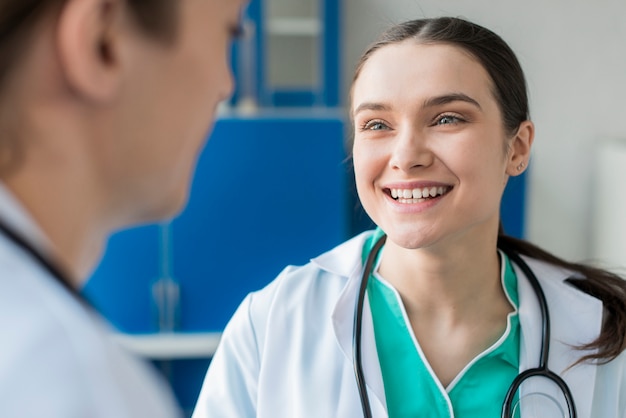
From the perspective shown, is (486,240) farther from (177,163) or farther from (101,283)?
(101,283)

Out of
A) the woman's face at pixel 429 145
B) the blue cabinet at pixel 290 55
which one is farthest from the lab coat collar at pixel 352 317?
the blue cabinet at pixel 290 55

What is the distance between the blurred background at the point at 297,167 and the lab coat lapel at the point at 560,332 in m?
1.25

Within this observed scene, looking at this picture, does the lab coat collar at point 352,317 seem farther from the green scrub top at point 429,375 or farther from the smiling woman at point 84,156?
the smiling woman at point 84,156

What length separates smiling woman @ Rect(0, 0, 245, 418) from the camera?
1.38 feet

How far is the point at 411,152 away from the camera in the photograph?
47.6 inches

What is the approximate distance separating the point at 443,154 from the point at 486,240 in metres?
0.20

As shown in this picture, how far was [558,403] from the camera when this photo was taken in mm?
1212

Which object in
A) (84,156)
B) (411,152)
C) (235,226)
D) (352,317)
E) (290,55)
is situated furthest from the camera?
(290,55)

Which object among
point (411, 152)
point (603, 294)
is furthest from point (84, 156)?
point (603, 294)

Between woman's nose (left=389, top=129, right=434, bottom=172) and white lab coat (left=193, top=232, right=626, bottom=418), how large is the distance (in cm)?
23

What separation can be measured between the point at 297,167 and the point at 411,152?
1.94 meters

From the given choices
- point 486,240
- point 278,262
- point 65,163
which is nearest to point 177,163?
point 65,163

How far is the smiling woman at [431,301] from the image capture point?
1226 mm

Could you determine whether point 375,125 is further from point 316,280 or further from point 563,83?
point 563,83
